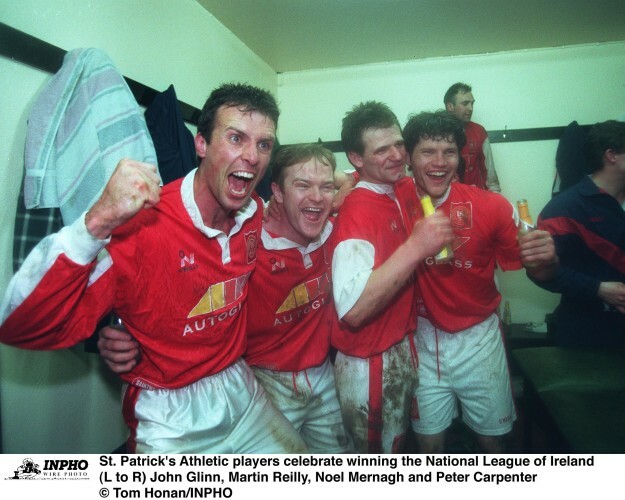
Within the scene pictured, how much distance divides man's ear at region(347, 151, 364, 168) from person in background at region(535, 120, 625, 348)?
0.52 meters

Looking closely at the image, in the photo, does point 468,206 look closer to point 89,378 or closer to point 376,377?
point 376,377

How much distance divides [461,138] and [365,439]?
84cm

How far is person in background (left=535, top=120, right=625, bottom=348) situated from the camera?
91cm

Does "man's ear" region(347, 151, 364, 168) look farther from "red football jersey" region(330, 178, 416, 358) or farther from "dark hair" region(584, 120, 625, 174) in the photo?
"dark hair" region(584, 120, 625, 174)

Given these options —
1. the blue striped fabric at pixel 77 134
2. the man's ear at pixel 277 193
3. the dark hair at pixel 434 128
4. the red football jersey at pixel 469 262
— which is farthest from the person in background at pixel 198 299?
the red football jersey at pixel 469 262

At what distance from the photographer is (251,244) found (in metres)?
0.86

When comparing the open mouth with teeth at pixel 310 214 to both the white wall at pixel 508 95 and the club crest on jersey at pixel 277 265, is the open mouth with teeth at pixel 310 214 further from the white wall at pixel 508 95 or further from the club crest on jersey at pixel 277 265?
the white wall at pixel 508 95

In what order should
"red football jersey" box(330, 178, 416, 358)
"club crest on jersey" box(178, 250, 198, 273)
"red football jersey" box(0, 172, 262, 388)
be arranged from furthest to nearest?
"red football jersey" box(330, 178, 416, 358) → "club crest on jersey" box(178, 250, 198, 273) → "red football jersey" box(0, 172, 262, 388)

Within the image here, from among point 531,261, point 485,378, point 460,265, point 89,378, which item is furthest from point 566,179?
point 89,378

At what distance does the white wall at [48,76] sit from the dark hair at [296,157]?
225mm

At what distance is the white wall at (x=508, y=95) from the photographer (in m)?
0.92

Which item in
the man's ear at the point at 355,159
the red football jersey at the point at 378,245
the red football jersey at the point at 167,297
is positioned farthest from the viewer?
the man's ear at the point at 355,159

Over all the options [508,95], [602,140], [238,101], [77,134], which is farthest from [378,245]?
[77,134]

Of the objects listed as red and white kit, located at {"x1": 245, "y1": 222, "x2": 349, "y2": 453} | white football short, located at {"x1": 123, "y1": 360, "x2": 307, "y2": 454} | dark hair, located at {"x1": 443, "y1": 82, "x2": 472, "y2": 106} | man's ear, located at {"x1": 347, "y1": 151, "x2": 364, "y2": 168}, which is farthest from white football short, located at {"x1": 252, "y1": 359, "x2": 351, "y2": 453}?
dark hair, located at {"x1": 443, "y1": 82, "x2": 472, "y2": 106}
